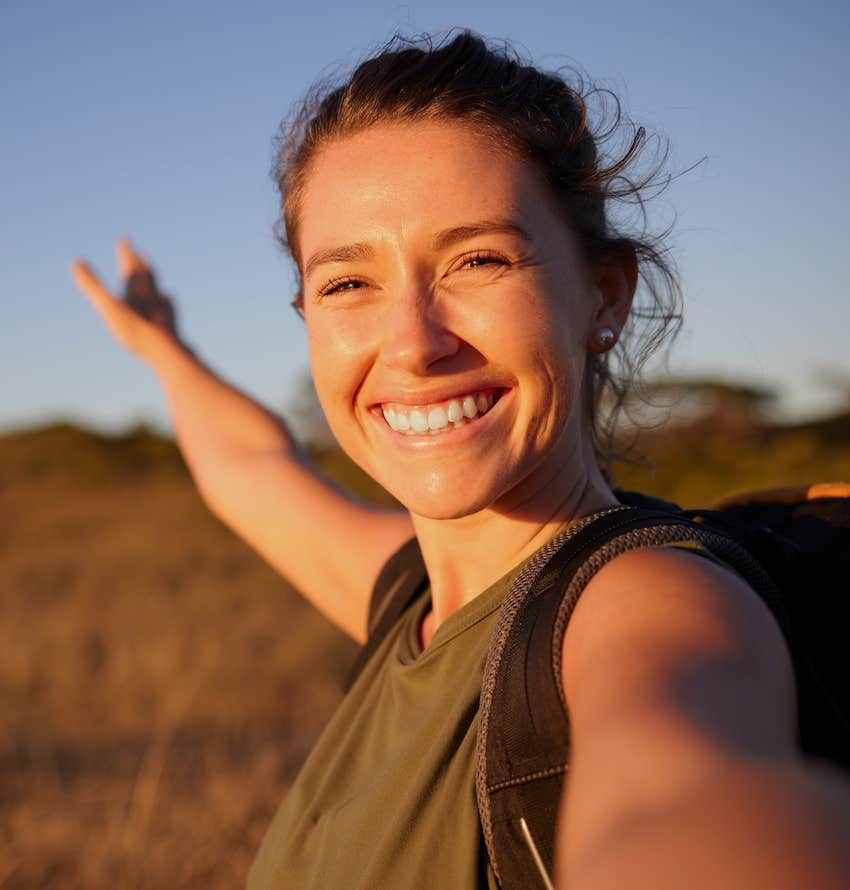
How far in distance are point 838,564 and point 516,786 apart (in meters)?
0.54

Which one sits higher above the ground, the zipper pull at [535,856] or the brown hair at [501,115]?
the brown hair at [501,115]

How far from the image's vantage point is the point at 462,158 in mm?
1540

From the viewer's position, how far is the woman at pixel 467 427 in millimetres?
924

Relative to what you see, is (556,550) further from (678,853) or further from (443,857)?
(678,853)

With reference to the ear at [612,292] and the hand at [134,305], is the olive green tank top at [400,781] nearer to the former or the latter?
the ear at [612,292]

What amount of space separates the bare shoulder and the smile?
55 centimetres

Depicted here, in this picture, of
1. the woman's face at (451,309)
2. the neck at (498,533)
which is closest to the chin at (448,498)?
the woman's face at (451,309)

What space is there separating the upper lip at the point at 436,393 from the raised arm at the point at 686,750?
0.54m

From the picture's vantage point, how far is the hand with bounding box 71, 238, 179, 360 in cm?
325

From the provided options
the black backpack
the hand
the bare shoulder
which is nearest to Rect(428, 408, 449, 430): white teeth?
the black backpack

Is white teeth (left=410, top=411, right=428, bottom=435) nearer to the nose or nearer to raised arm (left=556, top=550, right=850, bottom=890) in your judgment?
the nose

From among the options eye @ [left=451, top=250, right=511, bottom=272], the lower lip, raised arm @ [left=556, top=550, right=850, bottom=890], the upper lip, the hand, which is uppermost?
the hand

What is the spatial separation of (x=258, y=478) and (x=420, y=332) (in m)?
1.34

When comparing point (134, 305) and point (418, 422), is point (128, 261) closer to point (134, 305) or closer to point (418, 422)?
point (134, 305)
